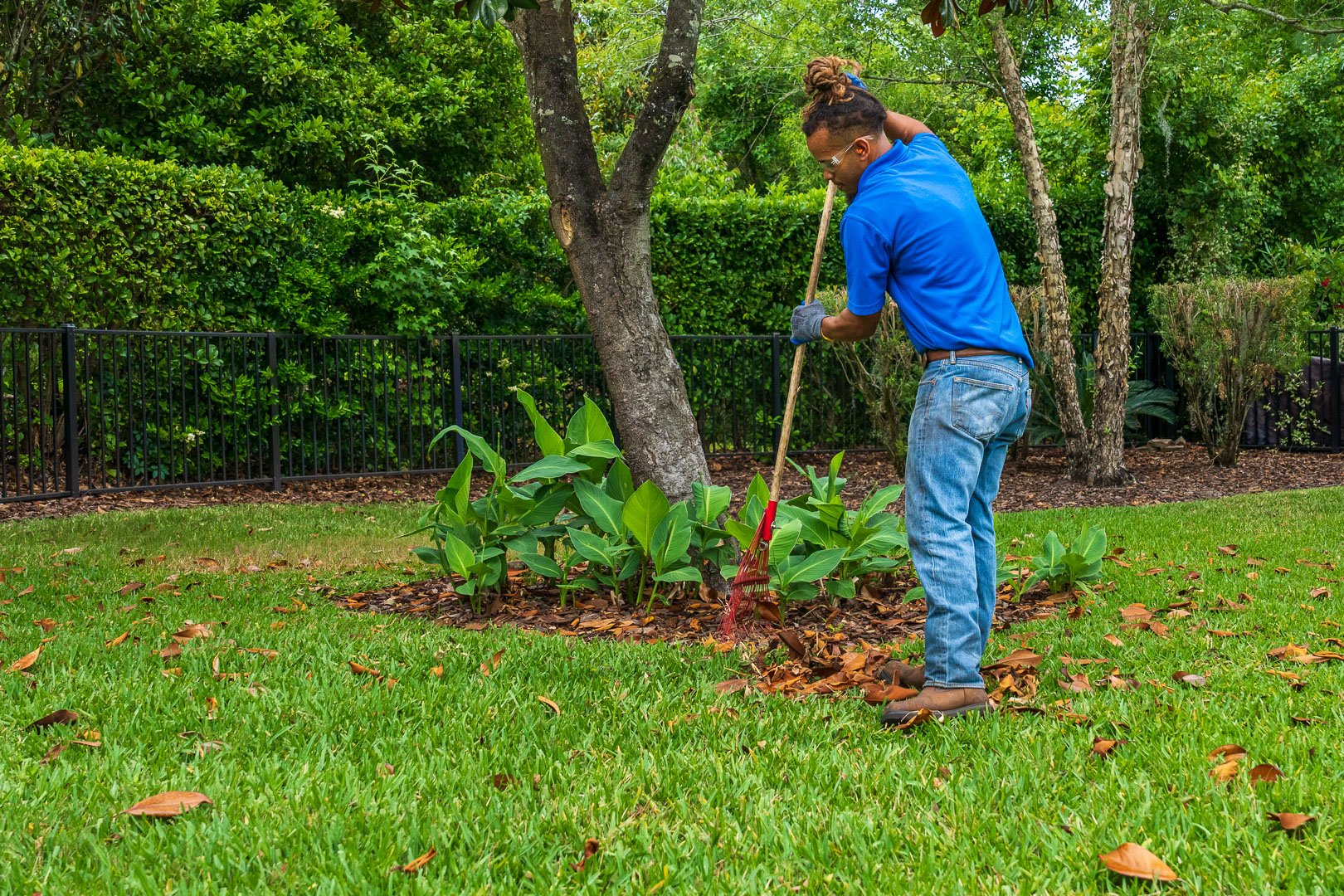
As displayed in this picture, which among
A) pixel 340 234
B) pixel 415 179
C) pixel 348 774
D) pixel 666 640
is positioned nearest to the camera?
pixel 348 774

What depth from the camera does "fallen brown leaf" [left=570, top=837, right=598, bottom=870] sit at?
2.15 m

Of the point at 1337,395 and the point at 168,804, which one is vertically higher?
the point at 1337,395

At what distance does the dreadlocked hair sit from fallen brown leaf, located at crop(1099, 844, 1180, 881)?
2.05m

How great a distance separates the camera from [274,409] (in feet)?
31.4

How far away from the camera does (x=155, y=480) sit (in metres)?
9.40

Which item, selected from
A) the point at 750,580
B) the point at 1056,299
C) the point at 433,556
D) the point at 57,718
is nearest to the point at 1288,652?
the point at 750,580

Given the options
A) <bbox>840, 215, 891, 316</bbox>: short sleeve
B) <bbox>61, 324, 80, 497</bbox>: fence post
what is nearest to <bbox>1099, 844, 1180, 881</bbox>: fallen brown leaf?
<bbox>840, 215, 891, 316</bbox>: short sleeve

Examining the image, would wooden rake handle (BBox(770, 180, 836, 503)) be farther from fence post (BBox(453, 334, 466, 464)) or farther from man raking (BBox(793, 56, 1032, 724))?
fence post (BBox(453, 334, 466, 464))

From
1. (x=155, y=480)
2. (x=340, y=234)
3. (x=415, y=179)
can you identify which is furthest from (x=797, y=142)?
(x=155, y=480)

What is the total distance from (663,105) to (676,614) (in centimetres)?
231

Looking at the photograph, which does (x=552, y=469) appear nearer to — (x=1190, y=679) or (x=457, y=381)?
(x=1190, y=679)

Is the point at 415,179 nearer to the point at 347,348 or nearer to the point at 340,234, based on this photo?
the point at 340,234

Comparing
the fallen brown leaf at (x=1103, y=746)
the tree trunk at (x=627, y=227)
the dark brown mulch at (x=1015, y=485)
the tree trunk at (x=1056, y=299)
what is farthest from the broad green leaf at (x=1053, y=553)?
the tree trunk at (x=1056, y=299)

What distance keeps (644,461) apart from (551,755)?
2.27 meters
